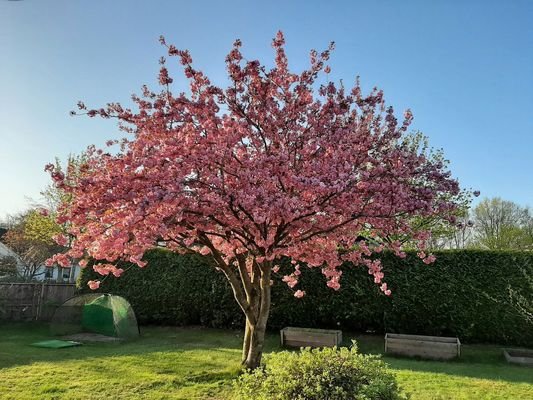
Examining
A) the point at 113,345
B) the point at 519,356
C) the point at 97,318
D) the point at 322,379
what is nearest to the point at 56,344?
the point at 113,345

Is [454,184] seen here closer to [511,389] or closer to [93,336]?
[511,389]

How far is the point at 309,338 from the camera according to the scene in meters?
9.16

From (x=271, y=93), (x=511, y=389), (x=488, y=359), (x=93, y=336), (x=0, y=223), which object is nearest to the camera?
(x=271, y=93)

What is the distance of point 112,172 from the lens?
487cm

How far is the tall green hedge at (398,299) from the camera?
9555 mm

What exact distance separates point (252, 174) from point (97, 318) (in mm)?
7370

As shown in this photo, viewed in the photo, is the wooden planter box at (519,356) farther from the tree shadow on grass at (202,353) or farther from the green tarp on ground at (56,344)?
the green tarp on ground at (56,344)

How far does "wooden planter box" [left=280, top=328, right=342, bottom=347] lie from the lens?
9.09 metres

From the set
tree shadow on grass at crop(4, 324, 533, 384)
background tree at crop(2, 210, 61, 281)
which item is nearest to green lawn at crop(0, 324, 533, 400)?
tree shadow on grass at crop(4, 324, 533, 384)

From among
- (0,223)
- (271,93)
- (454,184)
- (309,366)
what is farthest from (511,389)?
(0,223)

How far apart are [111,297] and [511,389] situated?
27.2ft

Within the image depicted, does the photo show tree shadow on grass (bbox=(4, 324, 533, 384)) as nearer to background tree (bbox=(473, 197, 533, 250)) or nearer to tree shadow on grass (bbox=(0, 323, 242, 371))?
tree shadow on grass (bbox=(0, 323, 242, 371))

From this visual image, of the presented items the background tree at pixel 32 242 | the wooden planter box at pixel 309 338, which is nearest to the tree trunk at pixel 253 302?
the wooden planter box at pixel 309 338

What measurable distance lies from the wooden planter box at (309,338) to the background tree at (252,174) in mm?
3284
